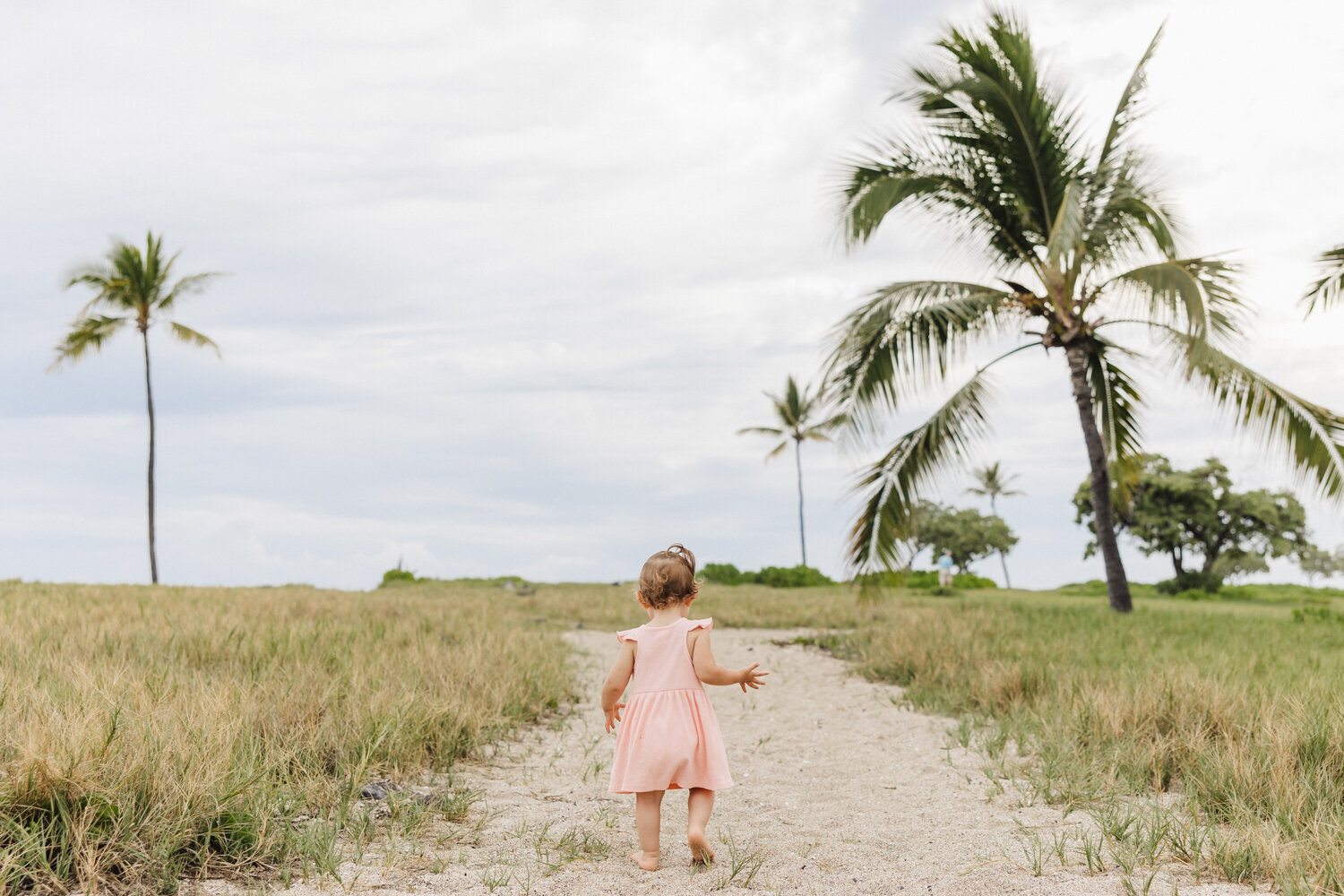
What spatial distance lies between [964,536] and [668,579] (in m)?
43.4

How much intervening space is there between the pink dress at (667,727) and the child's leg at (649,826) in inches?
2.5

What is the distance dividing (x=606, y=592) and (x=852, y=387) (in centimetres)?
1224

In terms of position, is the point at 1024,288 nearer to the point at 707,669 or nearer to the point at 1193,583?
the point at 707,669

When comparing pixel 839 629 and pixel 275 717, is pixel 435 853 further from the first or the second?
pixel 839 629

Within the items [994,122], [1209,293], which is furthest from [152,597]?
[1209,293]

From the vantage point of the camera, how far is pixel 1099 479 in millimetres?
14211

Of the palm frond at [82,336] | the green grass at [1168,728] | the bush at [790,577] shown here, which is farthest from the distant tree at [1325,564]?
the palm frond at [82,336]

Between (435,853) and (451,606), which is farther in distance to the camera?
(451,606)

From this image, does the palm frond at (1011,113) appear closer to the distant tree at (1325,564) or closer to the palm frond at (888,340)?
the palm frond at (888,340)

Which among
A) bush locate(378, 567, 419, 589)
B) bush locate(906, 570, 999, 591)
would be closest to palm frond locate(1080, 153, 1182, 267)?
bush locate(906, 570, 999, 591)

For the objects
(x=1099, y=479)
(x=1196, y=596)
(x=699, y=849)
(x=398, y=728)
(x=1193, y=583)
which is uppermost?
(x=1099, y=479)

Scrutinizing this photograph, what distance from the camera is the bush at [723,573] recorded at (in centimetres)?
3098

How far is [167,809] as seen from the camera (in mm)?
3316

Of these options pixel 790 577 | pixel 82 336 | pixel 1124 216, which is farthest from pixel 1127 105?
pixel 82 336
